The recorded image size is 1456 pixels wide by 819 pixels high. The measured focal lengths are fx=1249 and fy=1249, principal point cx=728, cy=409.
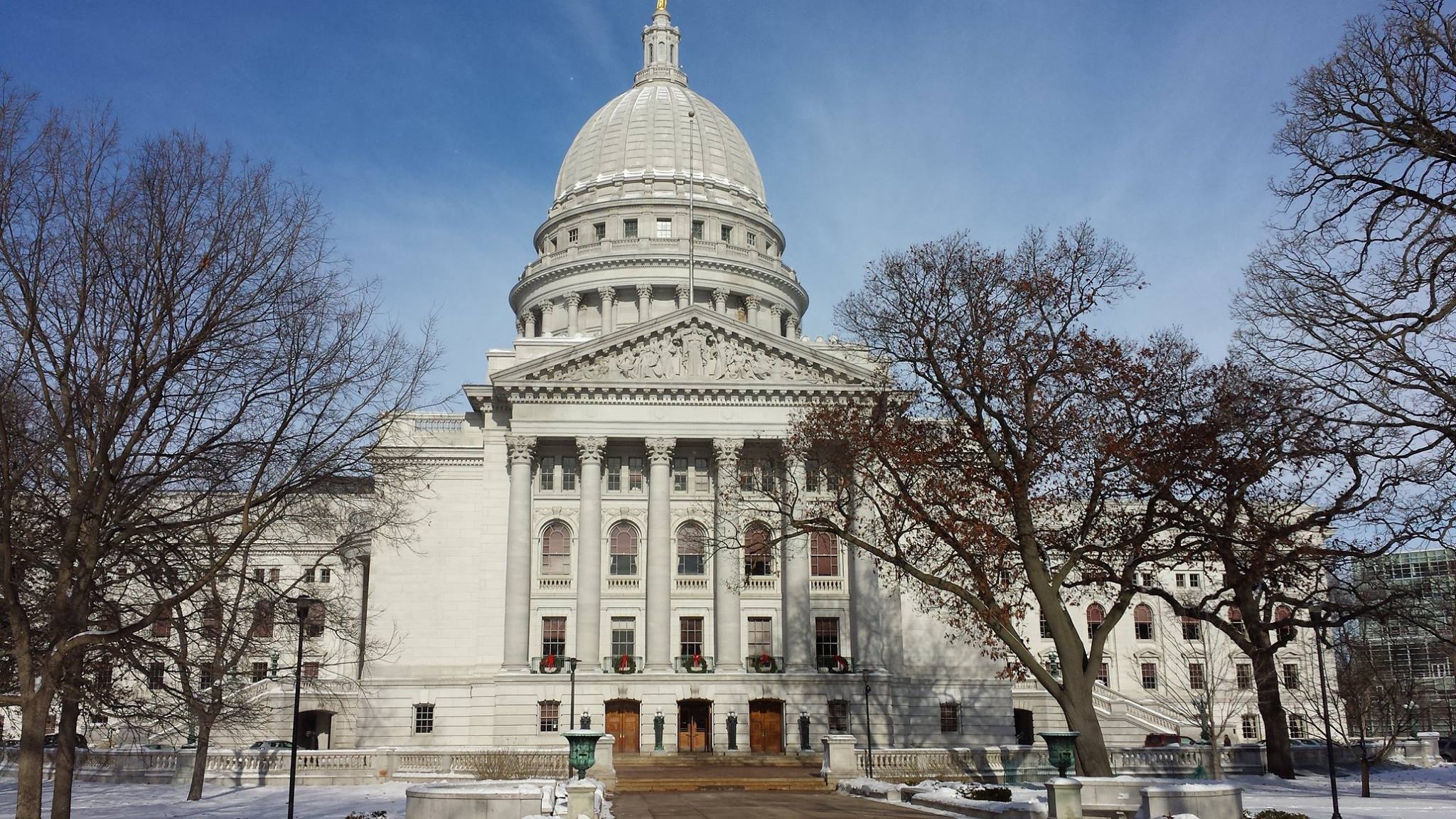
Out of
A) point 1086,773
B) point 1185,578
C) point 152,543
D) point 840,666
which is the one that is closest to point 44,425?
point 152,543

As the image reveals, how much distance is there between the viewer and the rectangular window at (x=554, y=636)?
2258 inches

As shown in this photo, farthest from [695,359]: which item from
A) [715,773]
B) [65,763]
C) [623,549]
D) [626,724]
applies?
[65,763]

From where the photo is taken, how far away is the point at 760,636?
5812 centimetres

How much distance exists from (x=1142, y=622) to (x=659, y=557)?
35235mm

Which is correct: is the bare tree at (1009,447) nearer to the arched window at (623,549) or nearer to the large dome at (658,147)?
the arched window at (623,549)

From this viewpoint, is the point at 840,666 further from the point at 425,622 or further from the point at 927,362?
the point at 927,362

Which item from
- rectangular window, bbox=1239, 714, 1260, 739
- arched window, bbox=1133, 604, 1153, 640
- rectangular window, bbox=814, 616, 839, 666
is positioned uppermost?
arched window, bbox=1133, 604, 1153, 640

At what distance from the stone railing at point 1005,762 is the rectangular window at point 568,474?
21596 millimetres

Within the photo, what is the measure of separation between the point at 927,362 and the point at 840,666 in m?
26.6

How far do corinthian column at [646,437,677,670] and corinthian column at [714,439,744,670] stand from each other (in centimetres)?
218

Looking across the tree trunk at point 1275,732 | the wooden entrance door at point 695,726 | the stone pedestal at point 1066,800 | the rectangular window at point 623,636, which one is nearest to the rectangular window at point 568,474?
the rectangular window at point 623,636

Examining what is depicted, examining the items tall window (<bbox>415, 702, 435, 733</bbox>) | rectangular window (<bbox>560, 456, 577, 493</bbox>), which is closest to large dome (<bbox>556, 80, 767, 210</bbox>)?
rectangular window (<bbox>560, 456, 577, 493</bbox>)

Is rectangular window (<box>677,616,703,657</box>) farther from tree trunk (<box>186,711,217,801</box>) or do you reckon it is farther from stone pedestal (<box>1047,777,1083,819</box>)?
stone pedestal (<box>1047,777,1083,819</box>)

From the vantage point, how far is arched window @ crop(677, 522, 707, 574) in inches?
2309
